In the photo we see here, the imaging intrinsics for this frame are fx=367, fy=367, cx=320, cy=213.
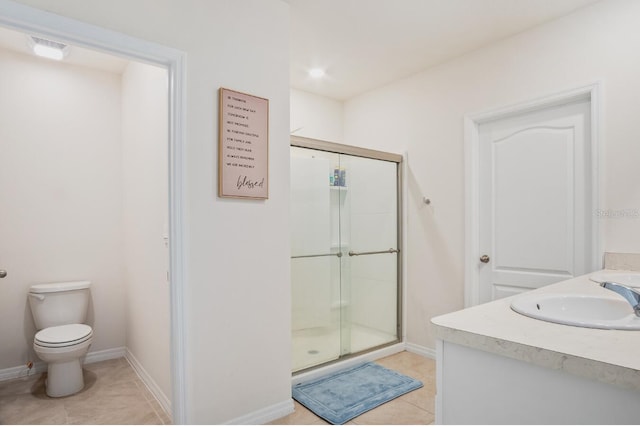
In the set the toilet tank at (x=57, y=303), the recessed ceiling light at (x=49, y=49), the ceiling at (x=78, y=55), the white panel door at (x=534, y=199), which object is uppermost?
the ceiling at (x=78, y=55)

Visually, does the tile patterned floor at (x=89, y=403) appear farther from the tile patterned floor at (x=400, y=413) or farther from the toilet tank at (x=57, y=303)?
the tile patterned floor at (x=400, y=413)

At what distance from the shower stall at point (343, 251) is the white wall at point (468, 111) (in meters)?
0.20

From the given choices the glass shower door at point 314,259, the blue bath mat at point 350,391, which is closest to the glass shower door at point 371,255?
the glass shower door at point 314,259

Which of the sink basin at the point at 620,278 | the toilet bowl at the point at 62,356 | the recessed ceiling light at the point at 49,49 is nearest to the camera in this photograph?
the sink basin at the point at 620,278

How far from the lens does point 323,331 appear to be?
3.00 metres

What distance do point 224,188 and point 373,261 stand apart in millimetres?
1777

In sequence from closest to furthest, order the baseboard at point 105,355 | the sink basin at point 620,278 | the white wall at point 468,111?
the sink basin at point 620,278, the white wall at point 468,111, the baseboard at point 105,355

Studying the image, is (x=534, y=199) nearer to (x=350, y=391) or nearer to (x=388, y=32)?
(x=388, y=32)

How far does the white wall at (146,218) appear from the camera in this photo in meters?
2.35

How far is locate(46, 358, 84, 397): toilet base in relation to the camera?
254 cm

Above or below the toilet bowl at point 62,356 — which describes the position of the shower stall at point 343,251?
above

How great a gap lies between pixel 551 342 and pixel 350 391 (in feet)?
6.37

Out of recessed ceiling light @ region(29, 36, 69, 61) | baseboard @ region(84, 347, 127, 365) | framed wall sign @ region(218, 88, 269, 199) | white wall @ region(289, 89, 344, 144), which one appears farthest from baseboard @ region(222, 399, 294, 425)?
recessed ceiling light @ region(29, 36, 69, 61)

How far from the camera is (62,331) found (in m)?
2.65
